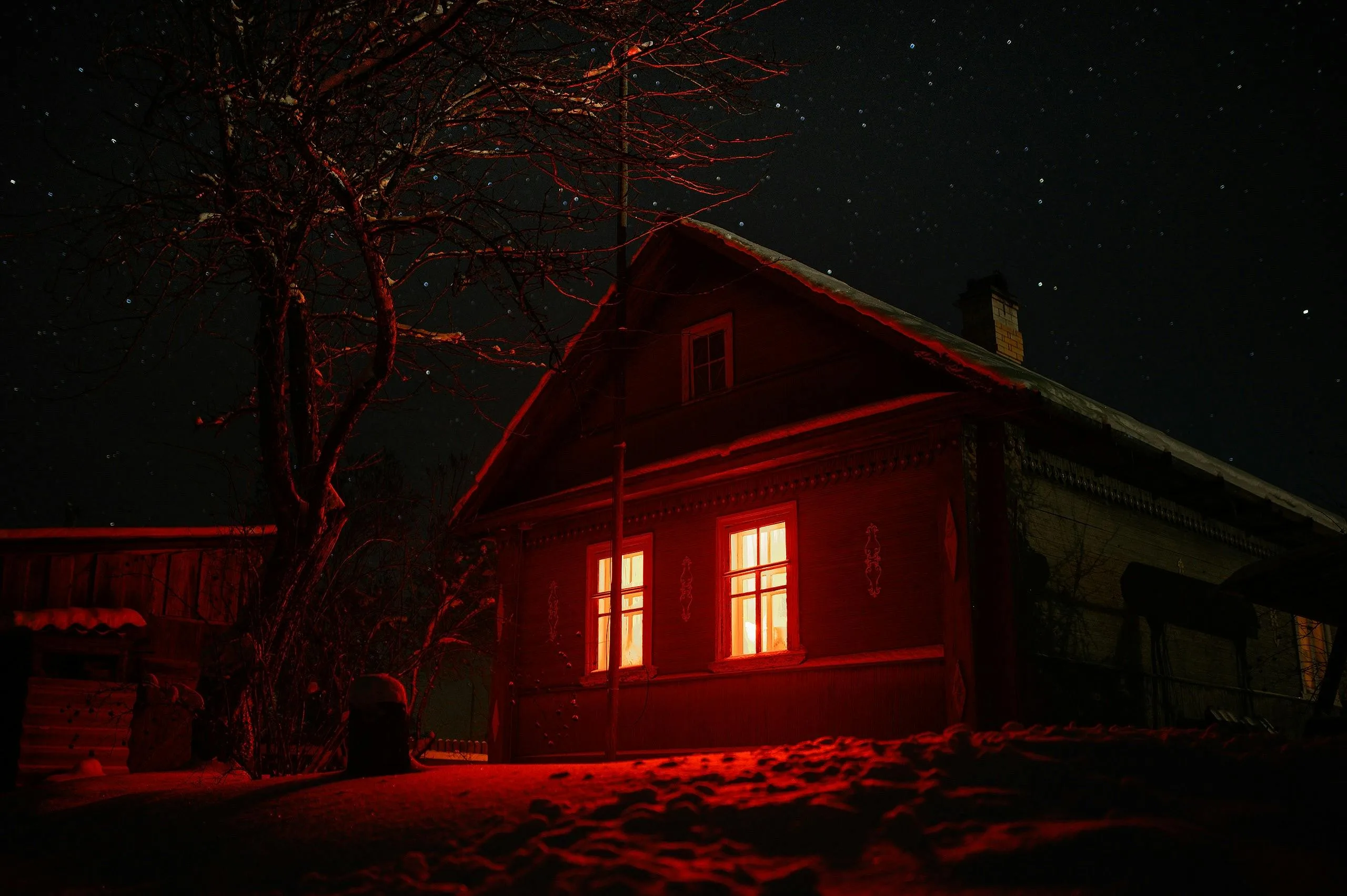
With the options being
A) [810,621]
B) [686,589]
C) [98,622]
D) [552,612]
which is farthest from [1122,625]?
[98,622]

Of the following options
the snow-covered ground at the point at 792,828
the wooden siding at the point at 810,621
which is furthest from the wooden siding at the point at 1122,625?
the snow-covered ground at the point at 792,828

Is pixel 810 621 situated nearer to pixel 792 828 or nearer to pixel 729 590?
pixel 729 590

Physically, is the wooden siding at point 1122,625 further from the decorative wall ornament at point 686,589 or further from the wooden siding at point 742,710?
the decorative wall ornament at point 686,589

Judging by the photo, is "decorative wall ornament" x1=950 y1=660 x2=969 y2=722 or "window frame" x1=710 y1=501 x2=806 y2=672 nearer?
"decorative wall ornament" x1=950 y1=660 x2=969 y2=722

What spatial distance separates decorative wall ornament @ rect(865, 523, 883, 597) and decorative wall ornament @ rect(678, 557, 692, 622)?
8.17 ft

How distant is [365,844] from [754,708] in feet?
21.0

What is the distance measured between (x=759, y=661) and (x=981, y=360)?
404 cm

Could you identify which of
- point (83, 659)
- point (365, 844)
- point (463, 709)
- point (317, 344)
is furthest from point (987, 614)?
point (463, 709)

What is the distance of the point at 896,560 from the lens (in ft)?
35.4

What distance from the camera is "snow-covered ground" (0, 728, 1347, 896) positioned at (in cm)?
443

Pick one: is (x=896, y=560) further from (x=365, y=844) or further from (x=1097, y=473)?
(x=365, y=844)

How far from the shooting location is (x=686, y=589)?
12.8 metres

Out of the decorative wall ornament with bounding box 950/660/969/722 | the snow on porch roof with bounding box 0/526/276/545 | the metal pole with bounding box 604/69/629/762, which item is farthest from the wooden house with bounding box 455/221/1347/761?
the snow on porch roof with bounding box 0/526/276/545

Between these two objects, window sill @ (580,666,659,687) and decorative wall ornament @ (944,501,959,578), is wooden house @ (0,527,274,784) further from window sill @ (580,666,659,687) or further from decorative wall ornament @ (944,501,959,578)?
decorative wall ornament @ (944,501,959,578)
